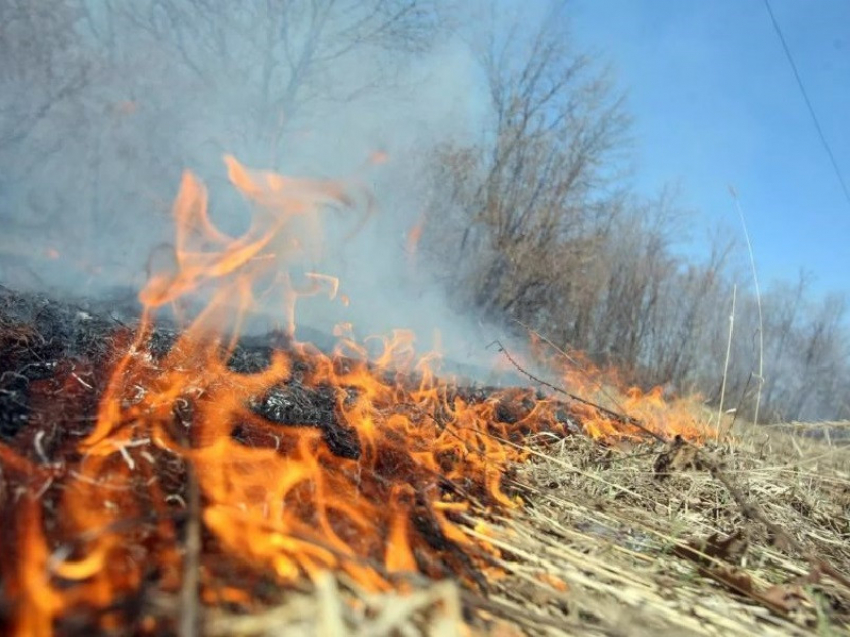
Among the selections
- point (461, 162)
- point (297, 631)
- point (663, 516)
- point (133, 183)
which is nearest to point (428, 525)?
point (297, 631)

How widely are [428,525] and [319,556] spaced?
0.61m

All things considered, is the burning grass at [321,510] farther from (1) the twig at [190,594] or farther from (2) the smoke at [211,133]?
(2) the smoke at [211,133]

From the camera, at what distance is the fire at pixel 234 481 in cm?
119

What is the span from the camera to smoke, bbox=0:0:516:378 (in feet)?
25.6

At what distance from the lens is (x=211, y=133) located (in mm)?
9555

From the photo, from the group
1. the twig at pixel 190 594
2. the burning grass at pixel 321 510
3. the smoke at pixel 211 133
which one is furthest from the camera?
the smoke at pixel 211 133

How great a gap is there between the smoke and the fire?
127 inches

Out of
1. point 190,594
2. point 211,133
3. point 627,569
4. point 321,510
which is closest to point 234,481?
point 321,510

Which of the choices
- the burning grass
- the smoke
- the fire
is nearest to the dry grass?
the burning grass

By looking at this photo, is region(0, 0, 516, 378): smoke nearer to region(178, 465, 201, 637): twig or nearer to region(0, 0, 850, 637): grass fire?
region(0, 0, 850, 637): grass fire

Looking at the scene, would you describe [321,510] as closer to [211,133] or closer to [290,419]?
[290,419]

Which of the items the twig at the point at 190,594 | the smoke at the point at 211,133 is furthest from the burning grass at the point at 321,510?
the smoke at the point at 211,133

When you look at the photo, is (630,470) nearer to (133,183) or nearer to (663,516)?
(663,516)

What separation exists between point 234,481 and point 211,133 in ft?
30.2
